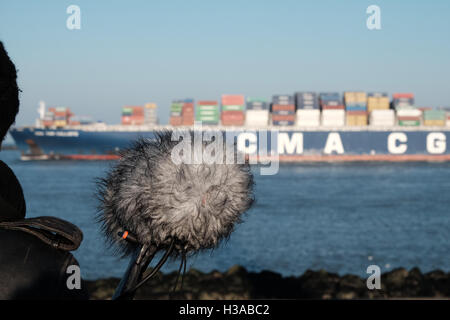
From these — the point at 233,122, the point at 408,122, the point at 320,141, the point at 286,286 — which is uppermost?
the point at 233,122

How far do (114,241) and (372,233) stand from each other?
19.2m

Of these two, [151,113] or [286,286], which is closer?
[286,286]

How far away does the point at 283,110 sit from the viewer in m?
50.6

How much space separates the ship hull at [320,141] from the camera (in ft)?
157

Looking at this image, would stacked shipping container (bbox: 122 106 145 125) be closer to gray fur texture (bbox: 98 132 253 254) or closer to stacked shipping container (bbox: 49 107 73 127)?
stacked shipping container (bbox: 49 107 73 127)

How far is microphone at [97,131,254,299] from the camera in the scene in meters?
0.92

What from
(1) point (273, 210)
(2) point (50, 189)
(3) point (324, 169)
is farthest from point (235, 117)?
(1) point (273, 210)

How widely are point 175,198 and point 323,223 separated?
21170 mm

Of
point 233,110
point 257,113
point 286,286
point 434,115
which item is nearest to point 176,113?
point 233,110

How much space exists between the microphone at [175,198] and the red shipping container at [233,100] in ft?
168

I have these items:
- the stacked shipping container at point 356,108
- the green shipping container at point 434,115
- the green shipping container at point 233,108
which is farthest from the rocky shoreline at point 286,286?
the green shipping container at point 434,115

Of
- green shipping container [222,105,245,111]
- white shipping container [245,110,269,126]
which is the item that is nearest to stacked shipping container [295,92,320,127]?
white shipping container [245,110,269,126]

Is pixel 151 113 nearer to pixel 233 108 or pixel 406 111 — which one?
pixel 233 108
